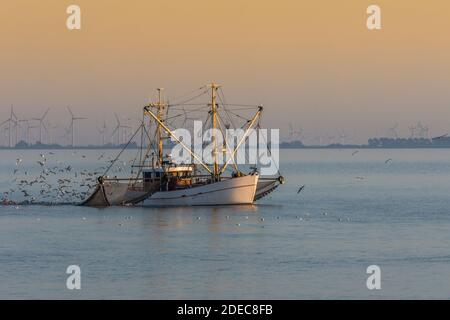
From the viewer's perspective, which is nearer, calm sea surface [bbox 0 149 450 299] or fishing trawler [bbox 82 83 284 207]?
calm sea surface [bbox 0 149 450 299]

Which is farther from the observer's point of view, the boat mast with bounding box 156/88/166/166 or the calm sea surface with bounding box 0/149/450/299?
the boat mast with bounding box 156/88/166/166

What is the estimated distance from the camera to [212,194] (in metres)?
129

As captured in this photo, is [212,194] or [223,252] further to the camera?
[212,194]

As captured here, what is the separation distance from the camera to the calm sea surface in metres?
72.4

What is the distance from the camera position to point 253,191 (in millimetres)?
131250

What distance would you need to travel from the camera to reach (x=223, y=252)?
91500 millimetres

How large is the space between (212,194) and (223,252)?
3731 centimetres

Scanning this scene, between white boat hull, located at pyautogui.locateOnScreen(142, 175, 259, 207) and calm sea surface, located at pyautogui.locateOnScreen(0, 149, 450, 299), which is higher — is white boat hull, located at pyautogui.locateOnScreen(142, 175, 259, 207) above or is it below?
above

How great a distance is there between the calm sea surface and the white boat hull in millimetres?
1454

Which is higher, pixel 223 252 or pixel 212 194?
pixel 212 194

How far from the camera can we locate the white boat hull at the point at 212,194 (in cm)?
12862

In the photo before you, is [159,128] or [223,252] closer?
[223,252]
